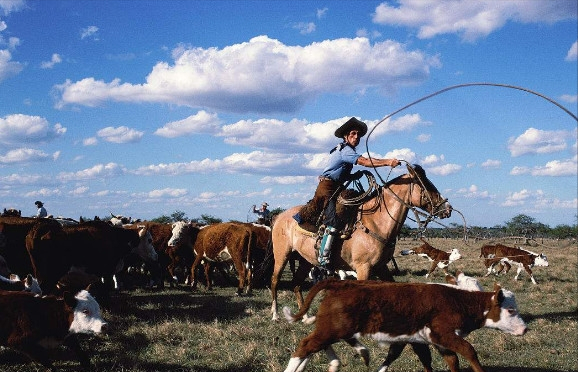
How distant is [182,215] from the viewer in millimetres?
79000

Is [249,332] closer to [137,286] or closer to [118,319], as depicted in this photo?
[118,319]

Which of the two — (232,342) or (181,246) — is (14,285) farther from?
(181,246)

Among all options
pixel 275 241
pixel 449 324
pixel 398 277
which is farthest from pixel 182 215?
pixel 449 324

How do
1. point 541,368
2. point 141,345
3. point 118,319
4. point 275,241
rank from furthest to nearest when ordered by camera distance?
point 275,241 → point 118,319 → point 141,345 → point 541,368

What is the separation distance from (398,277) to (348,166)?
11.0 meters

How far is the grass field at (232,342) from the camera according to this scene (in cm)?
732

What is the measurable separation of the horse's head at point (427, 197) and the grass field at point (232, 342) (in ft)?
3.40

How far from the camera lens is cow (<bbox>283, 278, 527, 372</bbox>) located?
559 cm

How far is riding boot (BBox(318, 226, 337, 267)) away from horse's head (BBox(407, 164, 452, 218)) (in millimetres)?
1557

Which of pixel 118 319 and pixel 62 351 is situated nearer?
pixel 62 351

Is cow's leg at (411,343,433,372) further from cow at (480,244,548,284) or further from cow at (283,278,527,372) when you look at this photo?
cow at (480,244,548,284)

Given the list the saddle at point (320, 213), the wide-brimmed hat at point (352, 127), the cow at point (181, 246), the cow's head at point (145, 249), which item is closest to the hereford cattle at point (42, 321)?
the saddle at point (320, 213)

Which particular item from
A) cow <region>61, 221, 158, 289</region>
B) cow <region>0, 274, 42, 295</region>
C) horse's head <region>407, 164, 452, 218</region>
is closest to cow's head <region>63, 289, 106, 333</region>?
cow <region>0, 274, 42, 295</region>

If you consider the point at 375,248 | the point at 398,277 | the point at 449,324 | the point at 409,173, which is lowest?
the point at 398,277
